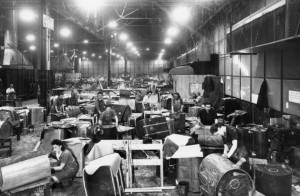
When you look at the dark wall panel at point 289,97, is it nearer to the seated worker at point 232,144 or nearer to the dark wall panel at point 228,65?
the seated worker at point 232,144

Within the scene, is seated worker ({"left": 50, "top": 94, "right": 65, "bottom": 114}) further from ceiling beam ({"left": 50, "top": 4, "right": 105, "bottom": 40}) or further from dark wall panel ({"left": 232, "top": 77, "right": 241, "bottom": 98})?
dark wall panel ({"left": 232, "top": 77, "right": 241, "bottom": 98})

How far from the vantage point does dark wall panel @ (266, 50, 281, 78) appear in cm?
1096

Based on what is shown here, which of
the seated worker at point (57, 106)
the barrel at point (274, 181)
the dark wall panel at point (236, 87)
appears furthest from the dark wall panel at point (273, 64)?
the seated worker at point (57, 106)

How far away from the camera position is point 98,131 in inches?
415

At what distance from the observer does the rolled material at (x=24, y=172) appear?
592cm

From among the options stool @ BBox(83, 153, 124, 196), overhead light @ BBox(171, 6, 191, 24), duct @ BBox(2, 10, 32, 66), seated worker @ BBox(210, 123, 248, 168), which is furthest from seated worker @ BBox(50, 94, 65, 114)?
duct @ BBox(2, 10, 32, 66)

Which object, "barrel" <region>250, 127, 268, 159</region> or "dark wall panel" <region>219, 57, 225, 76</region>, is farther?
"dark wall panel" <region>219, 57, 225, 76</region>

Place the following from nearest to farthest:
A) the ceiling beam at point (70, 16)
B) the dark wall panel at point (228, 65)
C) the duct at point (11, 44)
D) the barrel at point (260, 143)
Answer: the barrel at point (260, 143)
the dark wall panel at point (228, 65)
the ceiling beam at point (70, 16)
the duct at point (11, 44)

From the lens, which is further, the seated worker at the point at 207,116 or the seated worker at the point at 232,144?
the seated worker at the point at 207,116

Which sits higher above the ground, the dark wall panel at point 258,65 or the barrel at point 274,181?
the dark wall panel at point 258,65

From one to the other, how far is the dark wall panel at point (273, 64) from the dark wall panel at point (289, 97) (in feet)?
2.31

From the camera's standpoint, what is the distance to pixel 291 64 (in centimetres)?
1005

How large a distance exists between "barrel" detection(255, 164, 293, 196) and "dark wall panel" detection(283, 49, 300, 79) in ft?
14.3

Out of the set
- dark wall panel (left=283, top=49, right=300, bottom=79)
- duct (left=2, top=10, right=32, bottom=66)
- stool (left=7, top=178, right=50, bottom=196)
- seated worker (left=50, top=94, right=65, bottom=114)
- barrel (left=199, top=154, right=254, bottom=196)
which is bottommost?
stool (left=7, top=178, right=50, bottom=196)
